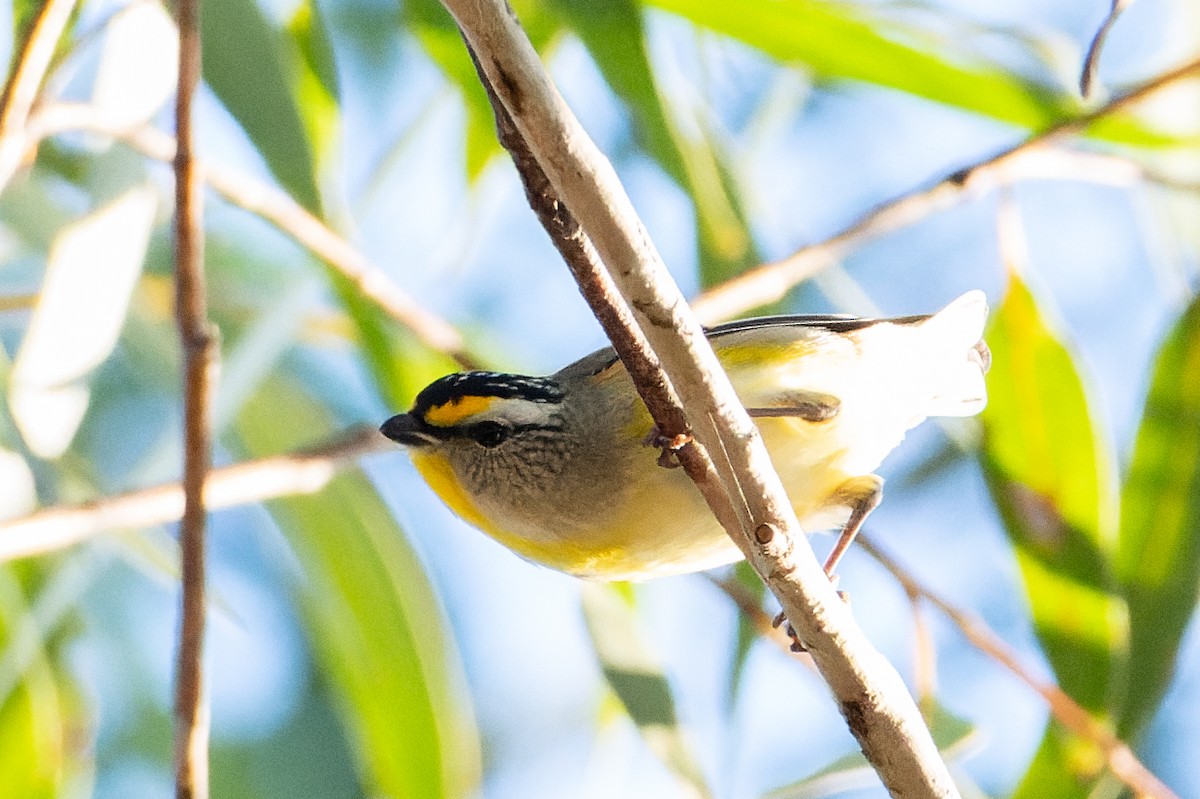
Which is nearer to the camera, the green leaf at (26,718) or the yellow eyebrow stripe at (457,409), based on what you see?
the yellow eyebrow stripe at (457,409)

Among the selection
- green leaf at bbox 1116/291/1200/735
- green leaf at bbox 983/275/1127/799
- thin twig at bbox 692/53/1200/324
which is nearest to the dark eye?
thin twig at bbox 692/53/1200/324

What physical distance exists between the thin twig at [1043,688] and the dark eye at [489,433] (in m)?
0.55

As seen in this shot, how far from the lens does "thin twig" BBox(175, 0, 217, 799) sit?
0.97 m

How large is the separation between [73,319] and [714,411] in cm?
96

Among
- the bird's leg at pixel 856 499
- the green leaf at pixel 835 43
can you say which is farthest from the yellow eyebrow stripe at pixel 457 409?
the green leaf at pixel 835 43

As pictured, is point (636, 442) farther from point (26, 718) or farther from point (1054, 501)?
point (26, 718)

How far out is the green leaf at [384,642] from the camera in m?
1.85

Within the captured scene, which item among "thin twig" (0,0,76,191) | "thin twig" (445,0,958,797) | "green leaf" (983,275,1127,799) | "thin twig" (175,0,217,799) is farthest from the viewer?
"green leaf" (983,275,1127,799)

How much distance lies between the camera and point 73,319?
156cm

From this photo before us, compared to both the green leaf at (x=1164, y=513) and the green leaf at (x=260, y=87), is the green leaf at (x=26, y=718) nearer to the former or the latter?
the green leaf at (x=260, y=87)

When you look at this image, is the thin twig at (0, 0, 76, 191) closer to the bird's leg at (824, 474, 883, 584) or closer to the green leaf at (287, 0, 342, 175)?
the green leaf at (287, 0, 342, 175)

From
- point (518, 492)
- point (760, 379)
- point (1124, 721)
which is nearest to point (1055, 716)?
point (1124, 721)

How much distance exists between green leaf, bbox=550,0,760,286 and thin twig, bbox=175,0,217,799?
2.30ft

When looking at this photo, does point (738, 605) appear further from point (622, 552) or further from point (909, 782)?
point (909, 782)
